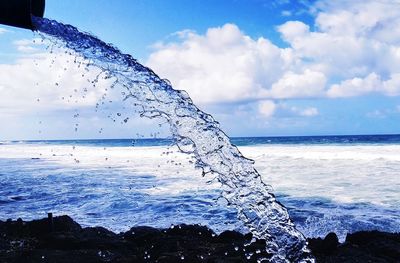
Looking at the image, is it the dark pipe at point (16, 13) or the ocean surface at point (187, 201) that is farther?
the ocean surface at point (187, 201)

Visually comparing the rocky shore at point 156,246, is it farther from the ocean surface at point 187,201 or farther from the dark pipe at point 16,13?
the dark pipe at point 16,13

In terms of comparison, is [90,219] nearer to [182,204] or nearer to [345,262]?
[182,204]

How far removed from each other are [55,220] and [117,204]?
4338 mm

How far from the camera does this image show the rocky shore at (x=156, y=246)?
218 inches

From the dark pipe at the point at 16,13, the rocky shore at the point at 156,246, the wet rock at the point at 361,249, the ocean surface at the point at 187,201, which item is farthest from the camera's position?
the ocean surface at the point at 187,201

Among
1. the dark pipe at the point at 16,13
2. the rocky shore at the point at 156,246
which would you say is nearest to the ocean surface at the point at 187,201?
the rocky shore at the point at 156,246

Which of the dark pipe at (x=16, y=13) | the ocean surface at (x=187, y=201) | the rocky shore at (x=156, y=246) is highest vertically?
the dark pipe at (x=16, y=13)

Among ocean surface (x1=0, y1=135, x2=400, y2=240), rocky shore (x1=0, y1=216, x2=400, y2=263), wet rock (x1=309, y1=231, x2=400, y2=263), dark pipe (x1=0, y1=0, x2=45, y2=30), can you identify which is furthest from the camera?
ocean surface (x1=0, y1=135, x2=400, y2=240)

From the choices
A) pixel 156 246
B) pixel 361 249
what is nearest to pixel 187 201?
pixel 156 246

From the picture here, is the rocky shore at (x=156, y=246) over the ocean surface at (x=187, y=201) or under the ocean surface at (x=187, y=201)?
over

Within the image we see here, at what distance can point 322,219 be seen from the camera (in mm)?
9953

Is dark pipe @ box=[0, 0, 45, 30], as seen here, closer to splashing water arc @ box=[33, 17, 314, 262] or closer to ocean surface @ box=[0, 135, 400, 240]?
splashing water arc @ box=[33, 17, 314, 262]

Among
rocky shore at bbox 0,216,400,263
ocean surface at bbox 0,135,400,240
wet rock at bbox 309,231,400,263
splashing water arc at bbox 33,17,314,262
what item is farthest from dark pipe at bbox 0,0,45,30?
ocean surface at bbox 0,135,400,240

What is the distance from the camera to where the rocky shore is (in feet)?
18.2
